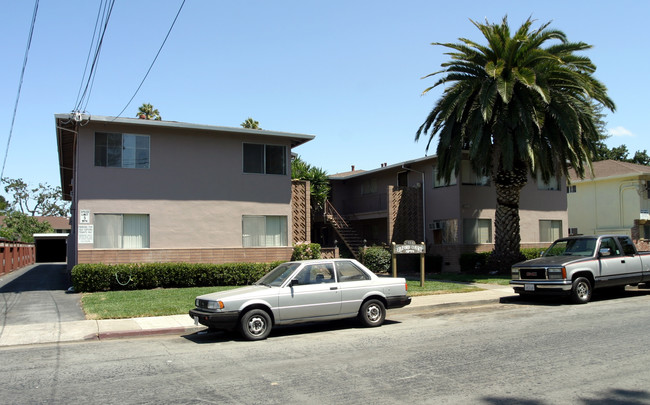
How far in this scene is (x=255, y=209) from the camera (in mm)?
21859

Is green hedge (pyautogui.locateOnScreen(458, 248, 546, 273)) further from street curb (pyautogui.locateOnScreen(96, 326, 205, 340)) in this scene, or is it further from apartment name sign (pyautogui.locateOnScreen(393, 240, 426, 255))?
street curb (pyautogui.locateOnScreen(96, 326, 205, 340))

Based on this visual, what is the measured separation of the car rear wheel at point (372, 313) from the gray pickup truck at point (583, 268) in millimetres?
5336

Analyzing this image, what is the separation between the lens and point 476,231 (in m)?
26.6

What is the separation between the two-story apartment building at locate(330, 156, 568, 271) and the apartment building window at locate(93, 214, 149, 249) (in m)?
12.2

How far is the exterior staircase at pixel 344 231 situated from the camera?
2791 centimetres

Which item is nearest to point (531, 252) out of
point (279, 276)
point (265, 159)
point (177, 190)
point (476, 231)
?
point (476, 231)

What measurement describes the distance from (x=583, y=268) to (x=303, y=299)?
8.05m

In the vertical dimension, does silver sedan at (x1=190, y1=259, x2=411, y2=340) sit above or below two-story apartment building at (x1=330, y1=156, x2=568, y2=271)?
below

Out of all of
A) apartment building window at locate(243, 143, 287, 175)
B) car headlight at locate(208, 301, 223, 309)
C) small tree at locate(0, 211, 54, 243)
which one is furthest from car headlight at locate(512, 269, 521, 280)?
small tree at locate(0, 211, 54, 243)

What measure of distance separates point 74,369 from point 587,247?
13.1 meters

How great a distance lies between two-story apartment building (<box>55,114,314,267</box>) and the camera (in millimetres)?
19375

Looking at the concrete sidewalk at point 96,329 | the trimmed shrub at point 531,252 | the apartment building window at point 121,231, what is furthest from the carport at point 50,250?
the concrete sidewalk at point 96,329

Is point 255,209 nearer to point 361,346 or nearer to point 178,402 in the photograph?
point 361,346

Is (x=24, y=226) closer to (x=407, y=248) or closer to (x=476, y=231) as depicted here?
(x=476, y=231)
